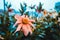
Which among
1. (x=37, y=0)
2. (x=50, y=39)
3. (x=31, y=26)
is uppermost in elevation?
(x=37, y=0)

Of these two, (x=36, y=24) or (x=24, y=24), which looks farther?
(x=36, y=24)

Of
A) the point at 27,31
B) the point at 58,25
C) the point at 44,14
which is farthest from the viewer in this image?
the point at 44,14

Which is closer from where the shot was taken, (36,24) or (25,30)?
(25,30)

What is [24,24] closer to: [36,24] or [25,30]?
[25,30]

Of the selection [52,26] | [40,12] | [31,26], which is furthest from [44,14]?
[31,26]

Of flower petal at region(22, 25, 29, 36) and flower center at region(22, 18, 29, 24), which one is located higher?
flower center at region(22, 18, 29, 24)

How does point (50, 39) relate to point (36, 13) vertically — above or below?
below

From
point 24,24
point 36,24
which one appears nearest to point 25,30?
point 24,24

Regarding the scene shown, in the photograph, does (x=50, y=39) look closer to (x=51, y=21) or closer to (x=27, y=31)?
(x=51, y=21)

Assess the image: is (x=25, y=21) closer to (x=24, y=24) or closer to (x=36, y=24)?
(x=24, y=24)

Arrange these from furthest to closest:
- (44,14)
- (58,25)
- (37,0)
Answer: (37,0), (44,14), (58,25)

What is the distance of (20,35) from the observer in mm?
857

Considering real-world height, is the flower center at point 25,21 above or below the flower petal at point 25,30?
above

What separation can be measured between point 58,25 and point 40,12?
7.8 inches
